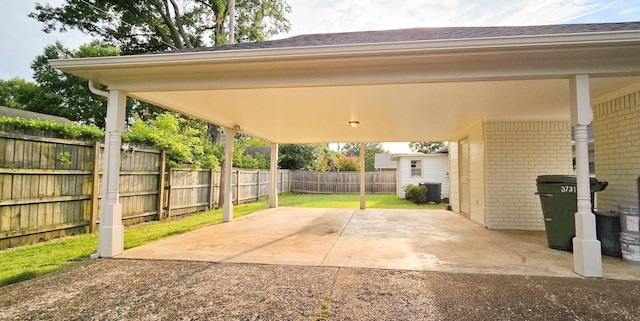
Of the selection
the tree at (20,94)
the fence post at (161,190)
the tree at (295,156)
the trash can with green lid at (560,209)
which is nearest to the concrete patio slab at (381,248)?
the trash can with green lid at (560,209)

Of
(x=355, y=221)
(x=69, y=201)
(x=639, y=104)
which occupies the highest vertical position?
(x=639, y=104)

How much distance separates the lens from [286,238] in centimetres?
543

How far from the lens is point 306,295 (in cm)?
279

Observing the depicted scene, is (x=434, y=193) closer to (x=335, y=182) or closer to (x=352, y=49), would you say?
(x=335, y=182)

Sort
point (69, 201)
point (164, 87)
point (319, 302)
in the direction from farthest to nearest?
1. point (69, 201)
2. point (164, 87)
3. point (319, 302)

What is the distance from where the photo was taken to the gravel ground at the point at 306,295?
2424 millimetres

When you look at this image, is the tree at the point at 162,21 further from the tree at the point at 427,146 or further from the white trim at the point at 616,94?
the tree at the point at 427,146

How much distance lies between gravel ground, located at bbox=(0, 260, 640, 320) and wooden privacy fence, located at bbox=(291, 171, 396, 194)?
50.3 ft

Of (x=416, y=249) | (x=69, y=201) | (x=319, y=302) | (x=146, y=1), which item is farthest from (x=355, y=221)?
(x=146, y=1)

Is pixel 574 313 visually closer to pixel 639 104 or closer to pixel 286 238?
pixel 639 104

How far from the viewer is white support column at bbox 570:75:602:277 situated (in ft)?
10.9

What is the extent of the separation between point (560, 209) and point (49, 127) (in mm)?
8212

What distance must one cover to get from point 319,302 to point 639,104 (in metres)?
5.20

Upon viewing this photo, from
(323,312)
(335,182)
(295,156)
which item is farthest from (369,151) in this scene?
(323,312)
